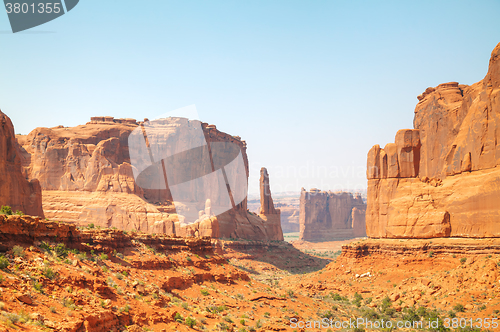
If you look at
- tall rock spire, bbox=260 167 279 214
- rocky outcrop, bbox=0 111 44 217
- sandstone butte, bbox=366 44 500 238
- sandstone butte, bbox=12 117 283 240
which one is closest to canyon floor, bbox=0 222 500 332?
sandstone butte, bbox=366 44 500 238

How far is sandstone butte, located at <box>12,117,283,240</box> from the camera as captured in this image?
211 feet

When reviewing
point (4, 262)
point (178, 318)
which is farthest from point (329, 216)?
point (4, 262)

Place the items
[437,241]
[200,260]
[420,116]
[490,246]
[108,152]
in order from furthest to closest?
[108,152]
[420,116]
[437,241]
[490,246]
[200,260]

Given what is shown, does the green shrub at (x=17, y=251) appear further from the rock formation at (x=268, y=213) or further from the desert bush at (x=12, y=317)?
the rock formation at (x=268, y=213)

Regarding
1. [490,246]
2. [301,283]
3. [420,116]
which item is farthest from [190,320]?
[420,116]

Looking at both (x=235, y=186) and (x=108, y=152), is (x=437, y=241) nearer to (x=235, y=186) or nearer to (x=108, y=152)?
(x=108, y=152)

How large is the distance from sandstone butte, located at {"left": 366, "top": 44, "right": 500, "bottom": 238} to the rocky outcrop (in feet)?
112

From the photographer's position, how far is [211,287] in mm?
28438

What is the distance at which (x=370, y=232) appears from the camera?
4784cm

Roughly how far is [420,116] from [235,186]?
51395 millimetres

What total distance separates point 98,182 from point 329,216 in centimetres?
10049

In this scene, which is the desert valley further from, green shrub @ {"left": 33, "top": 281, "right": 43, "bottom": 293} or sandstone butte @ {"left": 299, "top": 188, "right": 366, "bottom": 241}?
sandstone butte @ {"left": 299, "top": 188, "right": 366, "bottom": 241}

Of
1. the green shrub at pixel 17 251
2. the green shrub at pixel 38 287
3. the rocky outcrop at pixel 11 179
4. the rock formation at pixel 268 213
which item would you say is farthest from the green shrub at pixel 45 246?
the rock formation at pixel 268 213

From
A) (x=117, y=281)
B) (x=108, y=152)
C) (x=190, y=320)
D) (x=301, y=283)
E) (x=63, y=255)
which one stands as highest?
(x=108, y=152)
